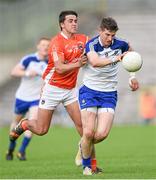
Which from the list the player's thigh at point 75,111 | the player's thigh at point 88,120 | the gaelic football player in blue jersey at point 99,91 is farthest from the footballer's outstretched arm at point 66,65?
the player's thigh at point 75,111

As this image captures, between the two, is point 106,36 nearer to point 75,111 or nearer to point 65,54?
point 65,54

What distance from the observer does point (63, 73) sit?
14.3 metres

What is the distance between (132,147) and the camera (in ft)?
71.7

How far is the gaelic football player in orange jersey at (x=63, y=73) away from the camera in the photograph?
46.1ft

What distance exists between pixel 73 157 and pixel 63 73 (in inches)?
172

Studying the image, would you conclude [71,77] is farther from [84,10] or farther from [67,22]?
[84,10]

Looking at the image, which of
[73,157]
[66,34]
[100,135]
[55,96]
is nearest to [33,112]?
[73,157]

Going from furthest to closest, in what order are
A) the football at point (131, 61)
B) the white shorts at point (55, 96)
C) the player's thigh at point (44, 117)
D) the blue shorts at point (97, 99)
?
1. the player's thigh at point (44, 117)
2. the white shorts at point (55, 96)
3. the blue shorts at point (97, 99)
4. the football at point (131, 61)

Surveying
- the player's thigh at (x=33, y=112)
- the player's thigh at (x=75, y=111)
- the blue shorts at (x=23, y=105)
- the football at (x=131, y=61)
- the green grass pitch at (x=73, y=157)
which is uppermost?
the football at (x=131, y=61)

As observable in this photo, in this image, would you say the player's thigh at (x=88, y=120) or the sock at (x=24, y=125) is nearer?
the player's thigh at (x=88, y=120)

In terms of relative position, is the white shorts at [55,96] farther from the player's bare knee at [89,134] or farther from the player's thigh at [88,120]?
the player's bare knee at [89,134]

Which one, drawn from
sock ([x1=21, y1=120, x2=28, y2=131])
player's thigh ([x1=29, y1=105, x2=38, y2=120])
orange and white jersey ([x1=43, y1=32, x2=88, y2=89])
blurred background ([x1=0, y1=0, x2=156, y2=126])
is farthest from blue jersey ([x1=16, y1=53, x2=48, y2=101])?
blurred background ([x1=0, y1=0, x2=156, y2=126])

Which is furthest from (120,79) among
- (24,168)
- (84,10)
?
(24,168)

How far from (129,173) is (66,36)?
2557 mm
